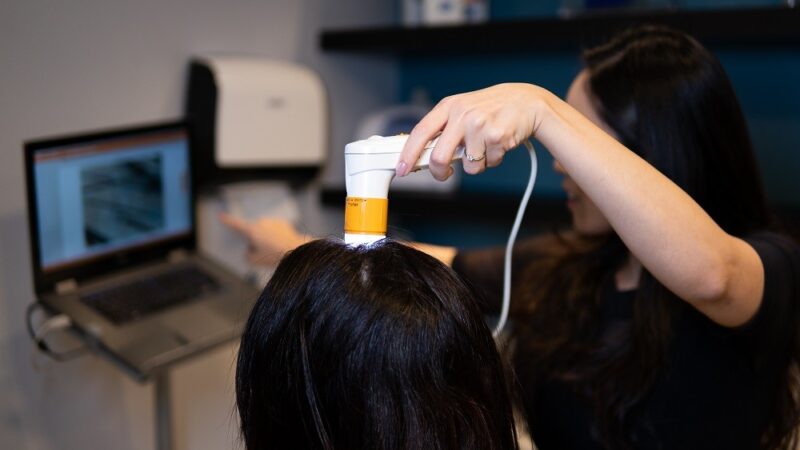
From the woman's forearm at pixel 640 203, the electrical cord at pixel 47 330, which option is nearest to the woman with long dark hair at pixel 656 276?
the woman's forearm at pixel 640 203

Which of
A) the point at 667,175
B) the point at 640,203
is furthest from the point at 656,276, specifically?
the point at 667,175

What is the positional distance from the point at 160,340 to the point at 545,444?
78cm

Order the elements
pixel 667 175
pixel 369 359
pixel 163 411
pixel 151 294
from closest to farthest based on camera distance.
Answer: pixel 369 359 < pixel 667 175 < pixel 151 294 < pixel 163 411

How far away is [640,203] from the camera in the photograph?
0.89m

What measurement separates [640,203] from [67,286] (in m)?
1.19

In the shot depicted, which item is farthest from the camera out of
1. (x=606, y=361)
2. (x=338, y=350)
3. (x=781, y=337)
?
(x=606, y=361)

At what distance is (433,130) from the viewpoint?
0.83m

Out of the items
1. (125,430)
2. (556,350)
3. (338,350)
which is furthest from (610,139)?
(125,430)

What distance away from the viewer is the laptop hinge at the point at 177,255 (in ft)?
6.02

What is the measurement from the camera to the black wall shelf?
180 centimetres

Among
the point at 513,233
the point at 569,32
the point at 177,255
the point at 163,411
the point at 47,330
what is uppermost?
the point at 569,32

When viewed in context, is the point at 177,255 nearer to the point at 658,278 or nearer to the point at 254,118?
the point at 254,118

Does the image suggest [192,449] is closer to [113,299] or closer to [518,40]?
[113,299]

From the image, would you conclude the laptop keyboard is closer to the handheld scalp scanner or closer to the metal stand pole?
the metal stand pole
